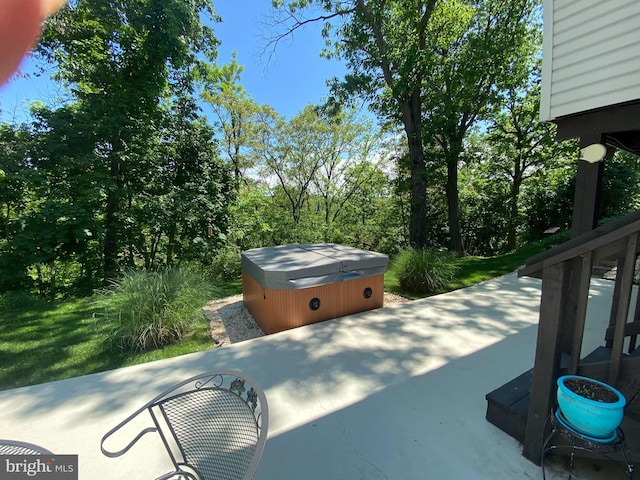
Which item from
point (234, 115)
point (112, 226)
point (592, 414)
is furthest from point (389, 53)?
point (112, 226)

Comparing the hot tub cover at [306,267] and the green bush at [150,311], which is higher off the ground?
the hot tub cover at [306,267]

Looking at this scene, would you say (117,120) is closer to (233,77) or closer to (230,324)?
(230,324)

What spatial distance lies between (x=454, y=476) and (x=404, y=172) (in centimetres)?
852

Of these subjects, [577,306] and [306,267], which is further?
[306,267]

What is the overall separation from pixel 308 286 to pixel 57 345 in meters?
2.74

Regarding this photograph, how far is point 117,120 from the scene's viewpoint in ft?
17.5

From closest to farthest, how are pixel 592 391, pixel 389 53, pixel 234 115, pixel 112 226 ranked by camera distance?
pixel 592 391 < pixel 112 226 < pixel 389 53 < pixel 234 115

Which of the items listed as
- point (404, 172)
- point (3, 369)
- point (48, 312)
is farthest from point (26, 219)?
point (404, 172)

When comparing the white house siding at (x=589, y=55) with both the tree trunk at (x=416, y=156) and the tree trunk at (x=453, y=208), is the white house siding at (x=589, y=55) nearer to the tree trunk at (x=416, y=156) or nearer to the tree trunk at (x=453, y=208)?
the tree trunk at (x=416, y=156)

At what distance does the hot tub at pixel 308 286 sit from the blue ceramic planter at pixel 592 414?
2.38 meters

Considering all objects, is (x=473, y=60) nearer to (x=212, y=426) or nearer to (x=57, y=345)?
(x=212, y=426)

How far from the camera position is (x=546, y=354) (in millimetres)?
1436

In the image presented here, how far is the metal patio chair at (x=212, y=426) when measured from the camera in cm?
120

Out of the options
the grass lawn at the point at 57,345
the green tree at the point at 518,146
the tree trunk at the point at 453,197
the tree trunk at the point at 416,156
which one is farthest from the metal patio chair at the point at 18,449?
the green tree at the point at 518,146
